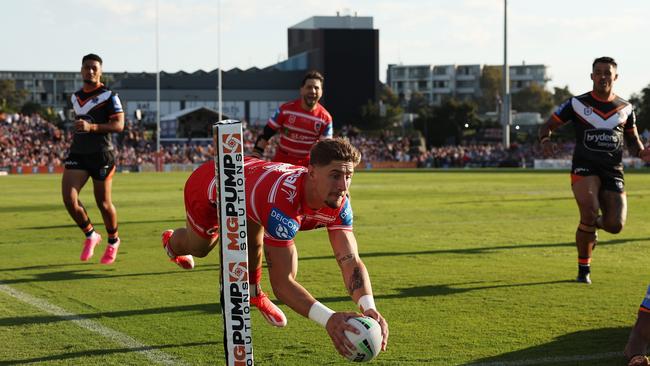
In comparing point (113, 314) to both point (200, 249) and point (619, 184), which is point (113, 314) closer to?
point (200, 249)

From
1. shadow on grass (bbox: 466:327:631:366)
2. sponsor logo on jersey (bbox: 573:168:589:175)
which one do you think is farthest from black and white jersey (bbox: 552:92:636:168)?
shadow on grass (bbox: 466:327:631:366)

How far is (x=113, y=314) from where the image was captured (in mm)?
8008

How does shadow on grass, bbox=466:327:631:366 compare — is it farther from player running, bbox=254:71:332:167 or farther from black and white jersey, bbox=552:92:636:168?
player running, bbox=254:71:332:167

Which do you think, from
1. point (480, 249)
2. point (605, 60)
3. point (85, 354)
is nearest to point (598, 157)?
point (605, 60)

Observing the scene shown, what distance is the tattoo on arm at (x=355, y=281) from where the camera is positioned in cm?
568

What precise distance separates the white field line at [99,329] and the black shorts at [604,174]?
19.1 ft

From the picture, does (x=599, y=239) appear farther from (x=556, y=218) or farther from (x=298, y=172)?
(x=298, y=172)

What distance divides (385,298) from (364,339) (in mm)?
4153

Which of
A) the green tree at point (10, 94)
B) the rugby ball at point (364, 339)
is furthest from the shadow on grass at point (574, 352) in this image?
the green tree at point (10, 94)

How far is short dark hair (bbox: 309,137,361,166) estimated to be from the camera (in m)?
5.32

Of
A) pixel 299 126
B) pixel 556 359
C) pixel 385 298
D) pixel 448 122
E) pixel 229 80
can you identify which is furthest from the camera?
pixel 229 80

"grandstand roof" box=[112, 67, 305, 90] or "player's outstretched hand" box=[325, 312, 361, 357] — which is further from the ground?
"grandstand roof" box=[112, 67, 305, 90]

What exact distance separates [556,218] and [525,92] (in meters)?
135

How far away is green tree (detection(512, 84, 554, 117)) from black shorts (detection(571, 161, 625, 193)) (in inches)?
5499
